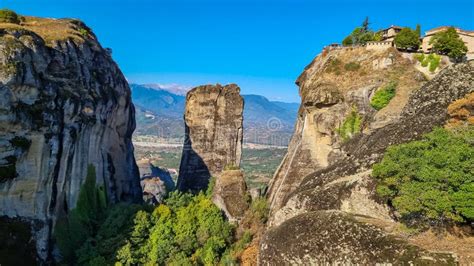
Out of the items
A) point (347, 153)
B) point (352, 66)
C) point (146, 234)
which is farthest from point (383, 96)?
point (146, 234)

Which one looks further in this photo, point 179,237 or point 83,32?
point 83,32

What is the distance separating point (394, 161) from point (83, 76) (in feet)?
96.2

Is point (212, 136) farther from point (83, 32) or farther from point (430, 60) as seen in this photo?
point (430, 60)

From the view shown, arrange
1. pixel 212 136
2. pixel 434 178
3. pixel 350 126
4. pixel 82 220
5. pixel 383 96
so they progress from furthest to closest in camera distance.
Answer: pixel 212 136 < pixel 82 220 < pixel 383 96 < pixel 350 126 < pixel 434 178

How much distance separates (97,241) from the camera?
3328 centimetres

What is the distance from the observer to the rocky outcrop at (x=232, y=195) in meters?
36.7

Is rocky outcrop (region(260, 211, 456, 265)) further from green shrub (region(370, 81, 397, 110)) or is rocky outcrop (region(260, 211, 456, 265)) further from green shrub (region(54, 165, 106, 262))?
green shrub (region(54, 165, 106, 262))

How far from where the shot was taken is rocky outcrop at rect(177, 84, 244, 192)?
48938 mm

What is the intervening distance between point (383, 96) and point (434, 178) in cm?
2122

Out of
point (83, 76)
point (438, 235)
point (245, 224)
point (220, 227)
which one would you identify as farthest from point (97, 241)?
point (438, 235)

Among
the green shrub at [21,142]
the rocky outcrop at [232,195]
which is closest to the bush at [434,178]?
the rocky outcrop at [232,195]

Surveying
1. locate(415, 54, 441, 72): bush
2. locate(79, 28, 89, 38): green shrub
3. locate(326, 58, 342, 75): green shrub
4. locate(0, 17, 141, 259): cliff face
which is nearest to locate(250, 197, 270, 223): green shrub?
locate(326, 58, 342, 75): green shrub

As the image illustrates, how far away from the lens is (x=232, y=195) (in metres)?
37.5

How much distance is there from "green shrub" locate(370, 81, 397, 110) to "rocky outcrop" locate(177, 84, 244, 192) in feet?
58.7
